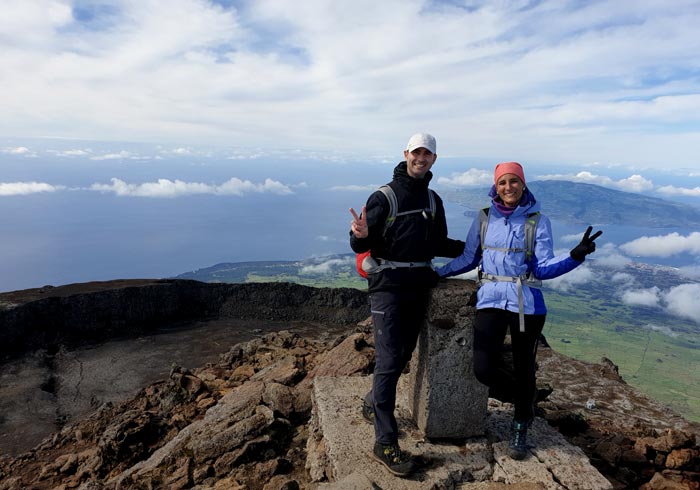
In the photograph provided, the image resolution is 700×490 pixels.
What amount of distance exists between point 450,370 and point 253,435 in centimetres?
314

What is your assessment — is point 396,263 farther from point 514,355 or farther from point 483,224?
point 514,355

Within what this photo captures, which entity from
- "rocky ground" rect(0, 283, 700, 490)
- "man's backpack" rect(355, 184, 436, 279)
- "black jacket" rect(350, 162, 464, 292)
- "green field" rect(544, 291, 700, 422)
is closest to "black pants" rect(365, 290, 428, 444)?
"black jacket" rect(350, 162, 464, 292)

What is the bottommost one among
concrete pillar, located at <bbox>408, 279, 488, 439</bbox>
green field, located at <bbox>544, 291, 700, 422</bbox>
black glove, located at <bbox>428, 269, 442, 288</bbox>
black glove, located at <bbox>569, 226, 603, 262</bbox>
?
green field, located at <bbox>544, 291, 700, 422</bbox>

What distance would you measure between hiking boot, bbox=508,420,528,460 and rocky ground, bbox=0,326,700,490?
147cm

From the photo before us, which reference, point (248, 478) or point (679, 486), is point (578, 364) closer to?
point (679, 486)

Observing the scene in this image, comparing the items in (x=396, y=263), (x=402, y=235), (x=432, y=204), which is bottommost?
(x=396, y=263)

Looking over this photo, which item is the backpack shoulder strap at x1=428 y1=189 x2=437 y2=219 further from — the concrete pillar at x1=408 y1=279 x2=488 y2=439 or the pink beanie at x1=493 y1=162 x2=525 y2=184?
the concrete pillar at x1=408 y1=279 x2=488 y2=439

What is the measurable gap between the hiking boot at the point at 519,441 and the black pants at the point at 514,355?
0.08 m

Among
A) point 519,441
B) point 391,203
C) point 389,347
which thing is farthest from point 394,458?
point 391,203

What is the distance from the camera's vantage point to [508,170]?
13.5ft

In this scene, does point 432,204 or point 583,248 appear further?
point 432,204

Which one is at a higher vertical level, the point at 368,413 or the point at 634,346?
the point at 368,413

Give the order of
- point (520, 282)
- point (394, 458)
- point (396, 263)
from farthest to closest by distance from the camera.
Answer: point (396, 263) → point (394, 458) → point (520, 282)

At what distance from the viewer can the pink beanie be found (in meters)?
4.11
